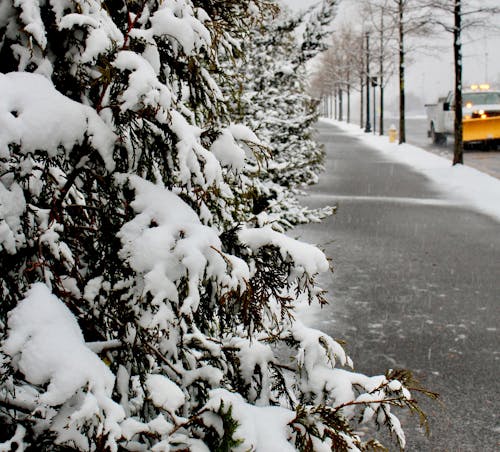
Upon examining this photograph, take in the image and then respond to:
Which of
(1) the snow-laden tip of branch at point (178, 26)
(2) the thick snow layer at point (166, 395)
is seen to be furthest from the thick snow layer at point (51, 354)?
(1) the snow-laden tip of branch at point (178, 26)

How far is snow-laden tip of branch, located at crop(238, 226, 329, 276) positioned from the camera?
2.48 meters

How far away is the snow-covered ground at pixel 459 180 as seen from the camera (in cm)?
1422

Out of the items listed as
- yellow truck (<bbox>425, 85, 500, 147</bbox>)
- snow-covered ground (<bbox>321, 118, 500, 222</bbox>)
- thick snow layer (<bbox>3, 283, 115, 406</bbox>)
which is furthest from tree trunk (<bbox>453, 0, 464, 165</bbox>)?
thick snow layer (<bbox>3, 283, 115, 406</bbox>)

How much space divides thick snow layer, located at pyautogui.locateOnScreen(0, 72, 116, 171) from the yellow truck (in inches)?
816

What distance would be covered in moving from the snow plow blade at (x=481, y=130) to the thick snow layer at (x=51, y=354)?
24.1 m

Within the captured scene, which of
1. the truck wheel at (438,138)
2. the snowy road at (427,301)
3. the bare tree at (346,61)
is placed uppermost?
the bare tree at (346,61)

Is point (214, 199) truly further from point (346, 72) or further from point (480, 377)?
point (346, 72)

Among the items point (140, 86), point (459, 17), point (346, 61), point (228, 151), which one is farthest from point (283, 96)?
point (346, 61)

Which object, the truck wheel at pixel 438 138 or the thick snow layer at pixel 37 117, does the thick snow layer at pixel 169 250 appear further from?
the truck wheel at pixel 438 138

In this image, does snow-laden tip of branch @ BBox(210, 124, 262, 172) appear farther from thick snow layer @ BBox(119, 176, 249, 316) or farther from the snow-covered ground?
the snow-covered ground

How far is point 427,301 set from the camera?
734 cm

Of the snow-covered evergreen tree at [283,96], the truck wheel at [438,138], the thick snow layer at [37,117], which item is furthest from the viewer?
the truck wheel at [438,138]

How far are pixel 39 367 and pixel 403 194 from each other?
14.9 meters

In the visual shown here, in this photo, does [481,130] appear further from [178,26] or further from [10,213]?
[10,213]
